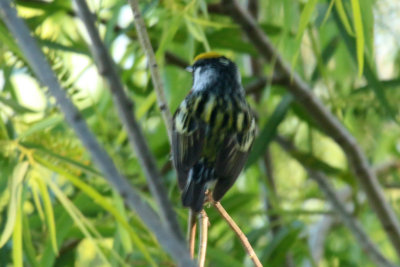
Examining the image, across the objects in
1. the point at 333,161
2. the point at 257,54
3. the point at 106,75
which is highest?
the point at 106,75

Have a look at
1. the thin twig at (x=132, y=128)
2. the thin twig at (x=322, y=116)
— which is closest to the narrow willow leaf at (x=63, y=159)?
the thin twig at (x=132, y=128)

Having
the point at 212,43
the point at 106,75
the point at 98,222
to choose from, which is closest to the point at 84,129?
the point at 106,75

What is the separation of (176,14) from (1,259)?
0.75 meters

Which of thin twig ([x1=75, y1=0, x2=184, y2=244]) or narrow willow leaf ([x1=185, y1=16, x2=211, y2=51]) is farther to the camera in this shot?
narrow willow leaf ([x1=185, y1=16, x2=211, y2=51])

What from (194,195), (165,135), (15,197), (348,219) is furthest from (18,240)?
(348,219)

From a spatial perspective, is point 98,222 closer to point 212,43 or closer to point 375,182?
point 212,43

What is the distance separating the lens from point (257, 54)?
2.70m

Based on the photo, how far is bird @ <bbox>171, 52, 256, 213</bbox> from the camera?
167cm

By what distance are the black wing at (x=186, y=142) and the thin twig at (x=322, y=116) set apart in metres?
0.74

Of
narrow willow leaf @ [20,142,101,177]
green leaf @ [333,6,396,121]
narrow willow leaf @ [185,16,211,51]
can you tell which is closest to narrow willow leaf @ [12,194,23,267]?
narrow willow leaf @ [20,142,101,177]

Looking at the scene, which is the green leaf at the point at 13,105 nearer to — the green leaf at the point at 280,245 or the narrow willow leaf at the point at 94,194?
the narrow willow leaf at the point at 94,194

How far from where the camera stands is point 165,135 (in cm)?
268

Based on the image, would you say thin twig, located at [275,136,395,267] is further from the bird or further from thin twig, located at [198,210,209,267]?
thin twig, located at [198,210,209,267]

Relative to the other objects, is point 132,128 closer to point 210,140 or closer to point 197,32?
point 210,140
